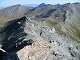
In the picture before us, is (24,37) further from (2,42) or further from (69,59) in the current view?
(69,59)

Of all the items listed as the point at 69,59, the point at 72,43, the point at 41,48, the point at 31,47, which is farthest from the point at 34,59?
the point at 72,43

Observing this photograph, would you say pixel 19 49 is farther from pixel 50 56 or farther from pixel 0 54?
pixel 50 56

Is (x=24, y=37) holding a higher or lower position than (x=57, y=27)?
higher

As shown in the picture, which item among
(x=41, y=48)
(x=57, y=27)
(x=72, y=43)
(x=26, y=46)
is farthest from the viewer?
(x=57, y=27)

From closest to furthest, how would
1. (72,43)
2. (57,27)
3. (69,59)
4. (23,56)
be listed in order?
(23,56)
(69,59)
(72,43)
(57,27)

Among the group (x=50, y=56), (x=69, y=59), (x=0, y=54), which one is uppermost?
(x=0, y=54)

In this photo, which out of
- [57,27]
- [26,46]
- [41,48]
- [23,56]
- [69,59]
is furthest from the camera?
[57,27]

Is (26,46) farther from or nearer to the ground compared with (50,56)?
farther from the ground

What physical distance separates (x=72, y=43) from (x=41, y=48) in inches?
745

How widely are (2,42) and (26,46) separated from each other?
12824 millimetres

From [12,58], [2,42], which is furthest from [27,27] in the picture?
[12,58]

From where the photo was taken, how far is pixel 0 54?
127 feet

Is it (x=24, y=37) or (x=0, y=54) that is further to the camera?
(x=24, y=37)

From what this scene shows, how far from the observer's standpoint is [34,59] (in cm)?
3869
